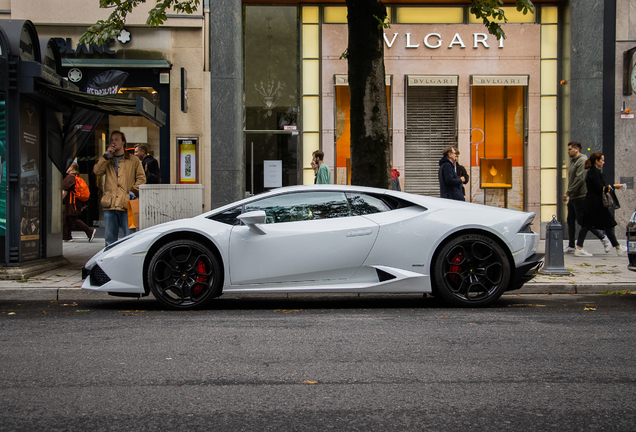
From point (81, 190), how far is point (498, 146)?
32.2 feet

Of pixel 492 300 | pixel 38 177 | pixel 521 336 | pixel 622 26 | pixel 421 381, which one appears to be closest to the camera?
pixel 421 381

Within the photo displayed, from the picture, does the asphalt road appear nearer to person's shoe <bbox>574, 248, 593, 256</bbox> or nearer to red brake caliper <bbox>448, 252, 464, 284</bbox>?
red brake caliper <bbox>448, 252, 464, 284</bbox>

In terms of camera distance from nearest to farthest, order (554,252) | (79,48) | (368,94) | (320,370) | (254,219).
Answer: (320,370) → (254,219) → (554,252) → (368,94) → (79,48)

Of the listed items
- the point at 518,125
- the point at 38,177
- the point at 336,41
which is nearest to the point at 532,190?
the point at 518,125

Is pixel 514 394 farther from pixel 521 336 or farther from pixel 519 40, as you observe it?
pixel 519 40

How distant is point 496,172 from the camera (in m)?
15.4

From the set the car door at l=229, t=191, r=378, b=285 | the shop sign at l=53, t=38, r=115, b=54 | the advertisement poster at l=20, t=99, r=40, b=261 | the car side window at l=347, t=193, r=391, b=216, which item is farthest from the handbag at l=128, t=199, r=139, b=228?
the shop sign at l=53, t=38, r=115, b=54

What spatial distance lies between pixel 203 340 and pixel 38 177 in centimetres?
575

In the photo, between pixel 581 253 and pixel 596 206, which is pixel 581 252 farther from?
pixel 596 206

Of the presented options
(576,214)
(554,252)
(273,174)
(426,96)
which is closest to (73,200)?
(273,174)

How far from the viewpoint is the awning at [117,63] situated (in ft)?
47.4

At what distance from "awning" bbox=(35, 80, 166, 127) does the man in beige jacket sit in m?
0.43

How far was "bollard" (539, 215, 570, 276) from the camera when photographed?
869 cm

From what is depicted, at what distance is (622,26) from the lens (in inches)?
581
